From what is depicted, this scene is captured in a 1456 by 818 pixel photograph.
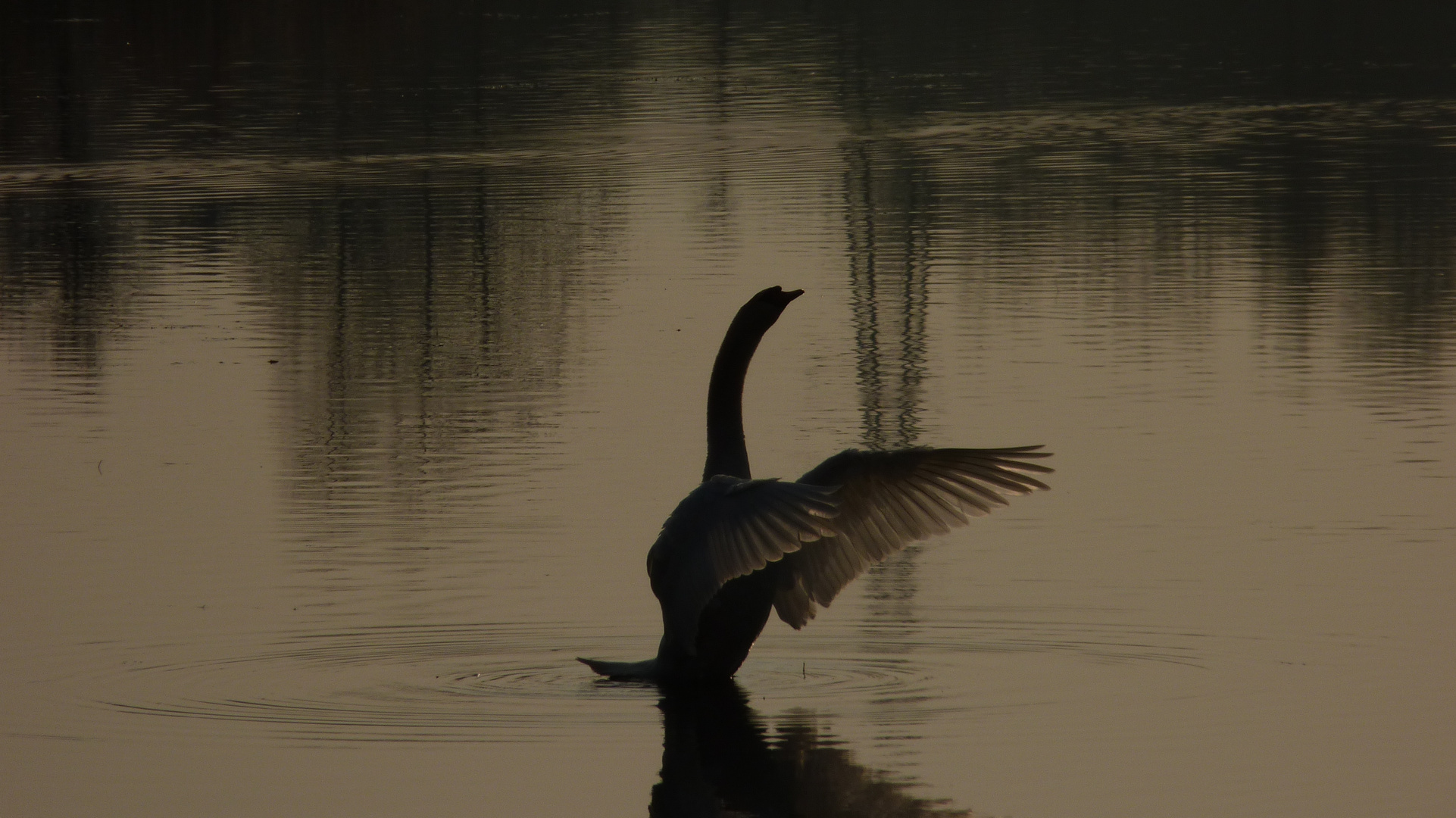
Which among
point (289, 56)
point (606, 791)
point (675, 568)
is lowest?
point (606, 791)

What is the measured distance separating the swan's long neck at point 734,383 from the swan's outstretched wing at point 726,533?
59 cm

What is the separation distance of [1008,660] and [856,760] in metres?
1.31

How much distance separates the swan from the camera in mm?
7508

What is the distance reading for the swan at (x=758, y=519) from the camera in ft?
24.6

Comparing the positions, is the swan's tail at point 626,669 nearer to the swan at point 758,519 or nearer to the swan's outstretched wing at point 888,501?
the swan at point 758,519

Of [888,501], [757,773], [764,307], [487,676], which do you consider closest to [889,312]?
[764,307]

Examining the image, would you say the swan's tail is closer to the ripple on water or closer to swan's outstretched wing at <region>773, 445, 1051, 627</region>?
the ripple on water

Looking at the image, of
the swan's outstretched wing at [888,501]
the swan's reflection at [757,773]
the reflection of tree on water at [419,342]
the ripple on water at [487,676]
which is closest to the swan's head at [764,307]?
the swan's outstretched wing at [888,501]

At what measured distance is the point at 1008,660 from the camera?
27.6 ft

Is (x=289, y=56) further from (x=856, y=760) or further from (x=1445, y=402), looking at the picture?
(x=856, y=760)

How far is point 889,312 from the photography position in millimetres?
16375

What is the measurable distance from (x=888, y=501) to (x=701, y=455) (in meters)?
3.82

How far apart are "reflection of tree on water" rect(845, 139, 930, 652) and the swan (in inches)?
17.5

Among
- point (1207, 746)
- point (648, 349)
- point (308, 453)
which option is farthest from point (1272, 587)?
point (648, 349)
